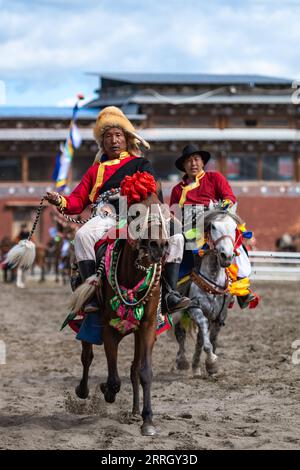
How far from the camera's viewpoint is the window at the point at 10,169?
154 ft

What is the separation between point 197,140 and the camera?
47562 mm

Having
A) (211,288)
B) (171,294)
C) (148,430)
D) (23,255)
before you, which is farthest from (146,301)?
(211,288)

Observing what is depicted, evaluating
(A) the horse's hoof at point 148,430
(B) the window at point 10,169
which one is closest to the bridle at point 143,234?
(A) the horse's hoof at point 148,430

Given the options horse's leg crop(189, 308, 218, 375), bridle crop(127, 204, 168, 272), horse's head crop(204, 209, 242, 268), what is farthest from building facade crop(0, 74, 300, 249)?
bridle crop(127, 204, 168, 272)

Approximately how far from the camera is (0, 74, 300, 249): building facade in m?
46.6

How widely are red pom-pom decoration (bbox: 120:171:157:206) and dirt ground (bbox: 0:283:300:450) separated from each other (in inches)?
74.9

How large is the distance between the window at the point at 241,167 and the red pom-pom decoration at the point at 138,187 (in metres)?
41.1

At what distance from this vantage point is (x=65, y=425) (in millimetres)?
7906

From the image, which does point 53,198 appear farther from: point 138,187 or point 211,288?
point 211,288

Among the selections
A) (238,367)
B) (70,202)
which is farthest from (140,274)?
(238,367)

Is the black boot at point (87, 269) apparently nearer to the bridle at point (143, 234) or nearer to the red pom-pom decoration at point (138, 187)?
the bridle at point (143, 234)

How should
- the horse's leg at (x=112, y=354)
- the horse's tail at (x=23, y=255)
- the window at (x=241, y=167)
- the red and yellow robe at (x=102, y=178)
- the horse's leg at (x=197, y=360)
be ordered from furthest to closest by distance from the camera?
the window at (x=241, y=167)
the horse's leg at (x=197, y=360)
the horse's tail at (x=23, y=255)
the red and yellow robe at (x=102, y=178)
the horse's leg at (x=112, y=354)

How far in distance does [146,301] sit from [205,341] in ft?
9.41

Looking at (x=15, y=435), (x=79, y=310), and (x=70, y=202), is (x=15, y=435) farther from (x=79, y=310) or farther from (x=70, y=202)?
(x=70, y=202)
